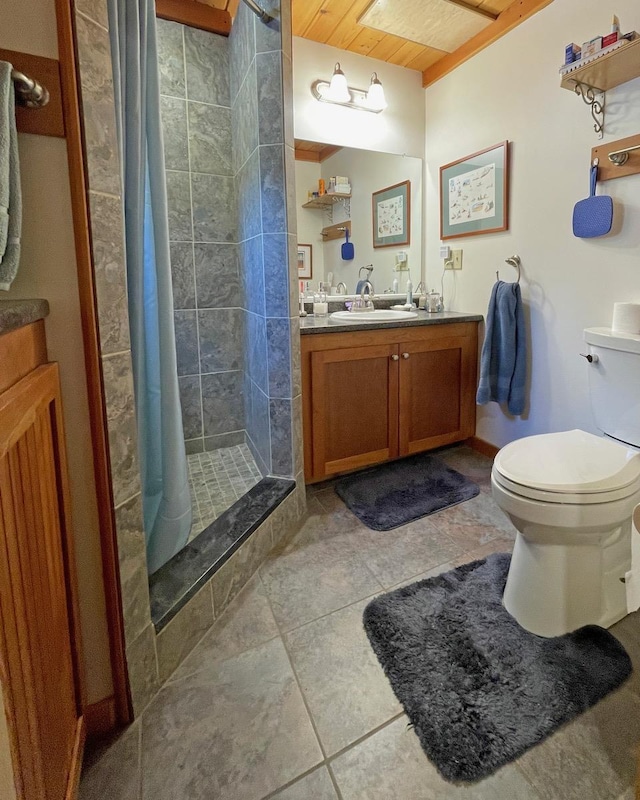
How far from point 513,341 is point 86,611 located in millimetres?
2017

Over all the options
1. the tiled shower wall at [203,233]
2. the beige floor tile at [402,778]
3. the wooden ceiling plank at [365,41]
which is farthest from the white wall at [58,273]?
the wooden ceiling plank at [365,41]

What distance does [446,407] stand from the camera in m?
2.40

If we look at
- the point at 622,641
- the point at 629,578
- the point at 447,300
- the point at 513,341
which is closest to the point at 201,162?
the point at 447,300

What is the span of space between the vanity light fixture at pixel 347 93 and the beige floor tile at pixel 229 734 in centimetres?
250

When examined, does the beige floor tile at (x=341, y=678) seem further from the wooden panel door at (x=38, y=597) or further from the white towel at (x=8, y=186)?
the white towel at (x=8, y=186)

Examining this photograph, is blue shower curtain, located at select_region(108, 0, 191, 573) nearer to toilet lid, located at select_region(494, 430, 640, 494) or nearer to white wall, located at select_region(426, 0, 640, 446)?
toilet lid, located at select_region(494, 430, 640, 494)

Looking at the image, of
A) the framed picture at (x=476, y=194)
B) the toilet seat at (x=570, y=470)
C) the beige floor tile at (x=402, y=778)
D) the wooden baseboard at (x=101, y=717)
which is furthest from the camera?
the framed picture at (x=476, y=194)

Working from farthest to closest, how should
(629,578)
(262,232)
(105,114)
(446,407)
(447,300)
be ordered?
(447,300)
(446,407)
(262,232)
(105,114)
(629,578)

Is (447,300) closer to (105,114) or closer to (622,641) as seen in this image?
(622,641)

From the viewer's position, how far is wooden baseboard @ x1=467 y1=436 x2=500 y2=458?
247 centimetres

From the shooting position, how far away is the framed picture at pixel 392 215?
8.49 feet

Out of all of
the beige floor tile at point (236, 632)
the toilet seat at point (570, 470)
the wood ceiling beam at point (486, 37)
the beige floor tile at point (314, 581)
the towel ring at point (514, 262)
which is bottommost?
the beige floor tile at point (236, 632)

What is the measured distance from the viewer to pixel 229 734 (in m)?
1.04

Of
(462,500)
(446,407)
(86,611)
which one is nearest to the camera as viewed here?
(86,611)
